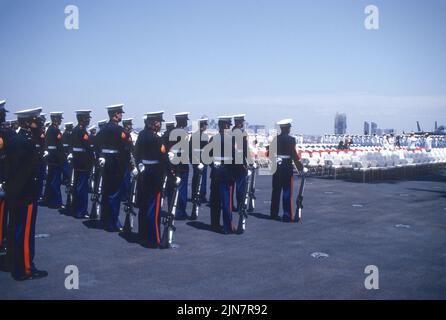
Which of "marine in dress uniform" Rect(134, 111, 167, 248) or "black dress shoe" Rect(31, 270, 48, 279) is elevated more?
"marine in dress uniform" Rect(134, 111, 167, 248)

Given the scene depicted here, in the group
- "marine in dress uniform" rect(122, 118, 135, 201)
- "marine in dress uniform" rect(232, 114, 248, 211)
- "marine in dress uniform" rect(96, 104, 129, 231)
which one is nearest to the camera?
"marine in dress uniform" rect(96, 104, 129, 231)

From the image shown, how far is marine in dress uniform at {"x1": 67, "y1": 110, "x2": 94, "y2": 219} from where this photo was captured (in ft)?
33.7

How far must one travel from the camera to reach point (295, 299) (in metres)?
5.36

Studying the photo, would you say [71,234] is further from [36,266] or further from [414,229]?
[414,229]

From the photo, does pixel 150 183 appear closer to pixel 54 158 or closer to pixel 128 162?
pixel 128 162

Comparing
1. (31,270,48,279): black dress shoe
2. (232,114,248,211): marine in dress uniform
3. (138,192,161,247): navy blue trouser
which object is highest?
(232,114,248,211): marine in dress uniform

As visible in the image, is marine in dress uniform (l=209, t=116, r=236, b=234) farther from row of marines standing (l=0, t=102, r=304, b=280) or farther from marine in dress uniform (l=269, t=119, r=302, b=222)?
marine in dress uniform (l=269, t=119, r=302, b=222)

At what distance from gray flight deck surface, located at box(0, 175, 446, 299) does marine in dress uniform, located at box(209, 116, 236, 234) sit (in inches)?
13.3

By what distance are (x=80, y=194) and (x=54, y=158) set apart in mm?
1828

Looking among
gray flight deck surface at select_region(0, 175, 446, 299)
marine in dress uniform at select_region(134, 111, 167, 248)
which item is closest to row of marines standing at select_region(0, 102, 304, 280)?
marine in dress uniform at select_region(134, 111, 167, 248)

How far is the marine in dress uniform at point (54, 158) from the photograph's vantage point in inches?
451

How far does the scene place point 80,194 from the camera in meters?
10.3

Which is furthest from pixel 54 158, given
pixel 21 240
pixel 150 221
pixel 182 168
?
pixel 21 240
